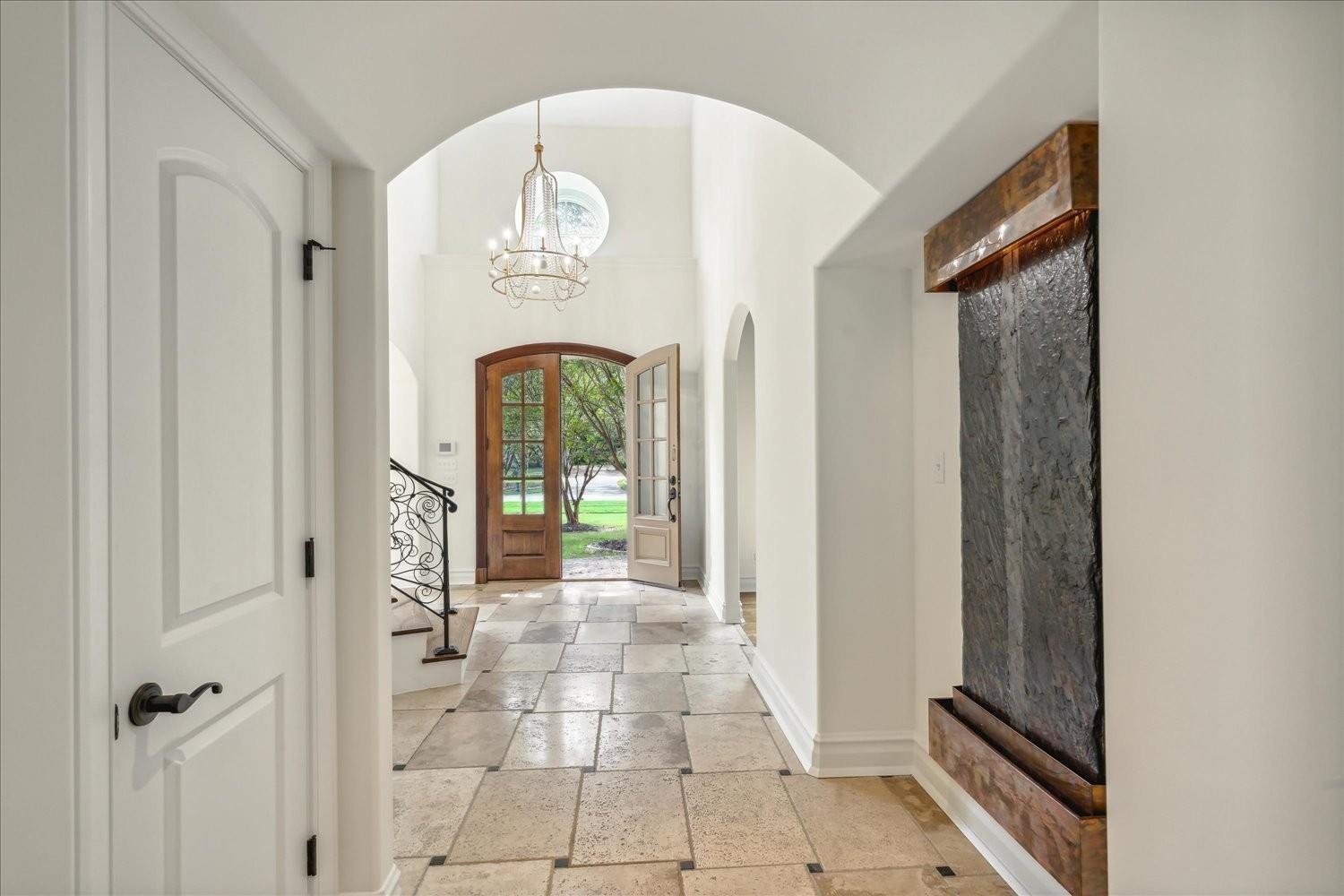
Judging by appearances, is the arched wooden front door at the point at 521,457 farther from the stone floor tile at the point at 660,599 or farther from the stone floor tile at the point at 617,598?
the stone floor tile at the point at 660,599

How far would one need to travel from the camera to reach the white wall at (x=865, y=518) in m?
2.84

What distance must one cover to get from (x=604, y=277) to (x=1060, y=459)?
602 cm

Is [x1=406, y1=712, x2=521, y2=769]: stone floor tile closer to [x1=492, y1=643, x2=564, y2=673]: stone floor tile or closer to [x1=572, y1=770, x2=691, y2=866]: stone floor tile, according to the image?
[x1=572, y1=770, x2=691, y2=866]: stone floor tile

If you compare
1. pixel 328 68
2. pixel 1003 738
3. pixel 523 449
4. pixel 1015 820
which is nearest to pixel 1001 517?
pixel 1003 738

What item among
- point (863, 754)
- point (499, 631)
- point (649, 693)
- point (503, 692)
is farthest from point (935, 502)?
point (499, 631)

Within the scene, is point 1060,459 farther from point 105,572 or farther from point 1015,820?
point 105,572

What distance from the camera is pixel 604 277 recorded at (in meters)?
7.29

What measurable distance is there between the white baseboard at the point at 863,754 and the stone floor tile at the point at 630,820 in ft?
1.93

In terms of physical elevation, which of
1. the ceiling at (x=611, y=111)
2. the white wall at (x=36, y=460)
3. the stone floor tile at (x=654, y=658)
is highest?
the ceiling at (x=611, y=111)

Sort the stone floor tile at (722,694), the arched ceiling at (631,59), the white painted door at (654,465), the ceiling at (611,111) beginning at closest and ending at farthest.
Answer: the arched ceiling at (631,59)
the stone floor tile at (722,694)
the white painted door at (654,465)
the ceiling at (611,111)

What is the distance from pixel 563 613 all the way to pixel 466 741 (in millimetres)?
2565

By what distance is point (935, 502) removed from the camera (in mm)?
2705

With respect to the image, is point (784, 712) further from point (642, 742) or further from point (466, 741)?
point (466, 741)

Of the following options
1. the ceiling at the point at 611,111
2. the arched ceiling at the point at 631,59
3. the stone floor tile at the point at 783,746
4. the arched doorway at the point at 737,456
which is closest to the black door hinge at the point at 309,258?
the arched ceiling at the point at 631,59
